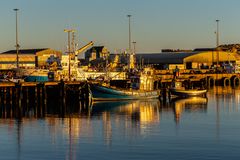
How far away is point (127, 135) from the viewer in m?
56.2

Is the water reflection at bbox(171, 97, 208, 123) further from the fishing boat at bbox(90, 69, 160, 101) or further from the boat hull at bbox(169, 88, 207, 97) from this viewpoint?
the fishing boat at bbox(90, 69, 160, 101)

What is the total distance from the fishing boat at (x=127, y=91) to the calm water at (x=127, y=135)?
35.6ft

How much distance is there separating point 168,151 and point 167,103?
47677 millimetres

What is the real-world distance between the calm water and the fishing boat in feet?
35.6

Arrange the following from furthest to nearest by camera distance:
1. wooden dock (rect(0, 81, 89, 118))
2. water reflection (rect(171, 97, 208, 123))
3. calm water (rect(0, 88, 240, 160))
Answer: wooden dock (rect(0, 81, 89, 118)) → water reflection (rect(171, 97, 208, 123)) → calm water (rect(0, 88, 240, 160))

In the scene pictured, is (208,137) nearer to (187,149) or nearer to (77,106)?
(187,149)

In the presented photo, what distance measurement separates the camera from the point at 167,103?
9512 centimetres

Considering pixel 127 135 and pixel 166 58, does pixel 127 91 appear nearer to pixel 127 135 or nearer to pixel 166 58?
pixel 127 135

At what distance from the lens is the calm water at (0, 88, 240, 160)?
47.0 m

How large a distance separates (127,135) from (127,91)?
40.6m

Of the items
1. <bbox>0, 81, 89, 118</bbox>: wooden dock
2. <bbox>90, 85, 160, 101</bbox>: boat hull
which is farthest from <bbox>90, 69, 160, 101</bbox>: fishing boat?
<bbox>0, 81, 89, 118</bbox>: wooden dock

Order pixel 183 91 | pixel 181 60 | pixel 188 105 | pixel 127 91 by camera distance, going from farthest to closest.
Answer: pixel 181 60 < pixel 183 91 < pixel 127 91 < pixel 188 105

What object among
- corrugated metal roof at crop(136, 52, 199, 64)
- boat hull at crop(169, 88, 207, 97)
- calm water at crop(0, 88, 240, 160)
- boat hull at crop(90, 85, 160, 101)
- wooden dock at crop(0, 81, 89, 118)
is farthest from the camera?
corrugated metal roof at crop(136, 52, 199, 64)

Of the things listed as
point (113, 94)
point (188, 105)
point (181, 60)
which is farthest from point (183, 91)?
point (181, 60)
